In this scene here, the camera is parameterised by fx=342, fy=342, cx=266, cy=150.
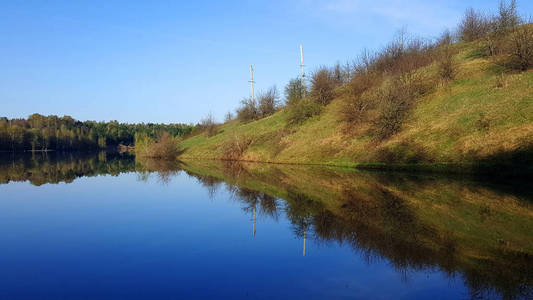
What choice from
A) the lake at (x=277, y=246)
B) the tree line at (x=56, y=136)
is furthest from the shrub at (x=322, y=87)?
the tree line at (x=56, y=136)

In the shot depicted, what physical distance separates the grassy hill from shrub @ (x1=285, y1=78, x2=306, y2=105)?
10.1m

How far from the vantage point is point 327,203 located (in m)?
15.6

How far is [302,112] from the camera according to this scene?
53781 mm

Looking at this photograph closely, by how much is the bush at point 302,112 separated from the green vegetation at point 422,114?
0.16m

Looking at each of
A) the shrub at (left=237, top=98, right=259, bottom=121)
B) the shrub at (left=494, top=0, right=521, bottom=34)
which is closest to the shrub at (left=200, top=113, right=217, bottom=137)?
the shrub at (left=237, top=98, right=259, bottom=121)

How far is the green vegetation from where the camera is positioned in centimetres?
2692

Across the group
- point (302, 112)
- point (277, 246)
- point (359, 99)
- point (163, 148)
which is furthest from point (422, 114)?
point (163, 148)

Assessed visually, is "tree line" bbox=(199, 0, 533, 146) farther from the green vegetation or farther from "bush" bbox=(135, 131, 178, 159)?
"bush" bbox=(135, 131, 178, 159)

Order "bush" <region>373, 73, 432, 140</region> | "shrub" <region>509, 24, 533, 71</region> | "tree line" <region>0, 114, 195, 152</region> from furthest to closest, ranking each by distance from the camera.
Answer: "tree line" <region>0, 114, 195, 152</region>
"shrub" <region>509, 24, 533, 71</region>
"bush" <region>373, 73, 432, 140</region>

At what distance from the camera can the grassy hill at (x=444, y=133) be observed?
25531 millimetres

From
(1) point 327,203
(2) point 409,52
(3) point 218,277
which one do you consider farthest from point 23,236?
(2) point 409,52

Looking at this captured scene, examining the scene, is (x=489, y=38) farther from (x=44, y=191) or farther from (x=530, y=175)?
(x=44, y=191)

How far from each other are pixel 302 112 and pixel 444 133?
25.6 metres

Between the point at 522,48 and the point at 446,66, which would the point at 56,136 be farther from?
the point at 522,48
